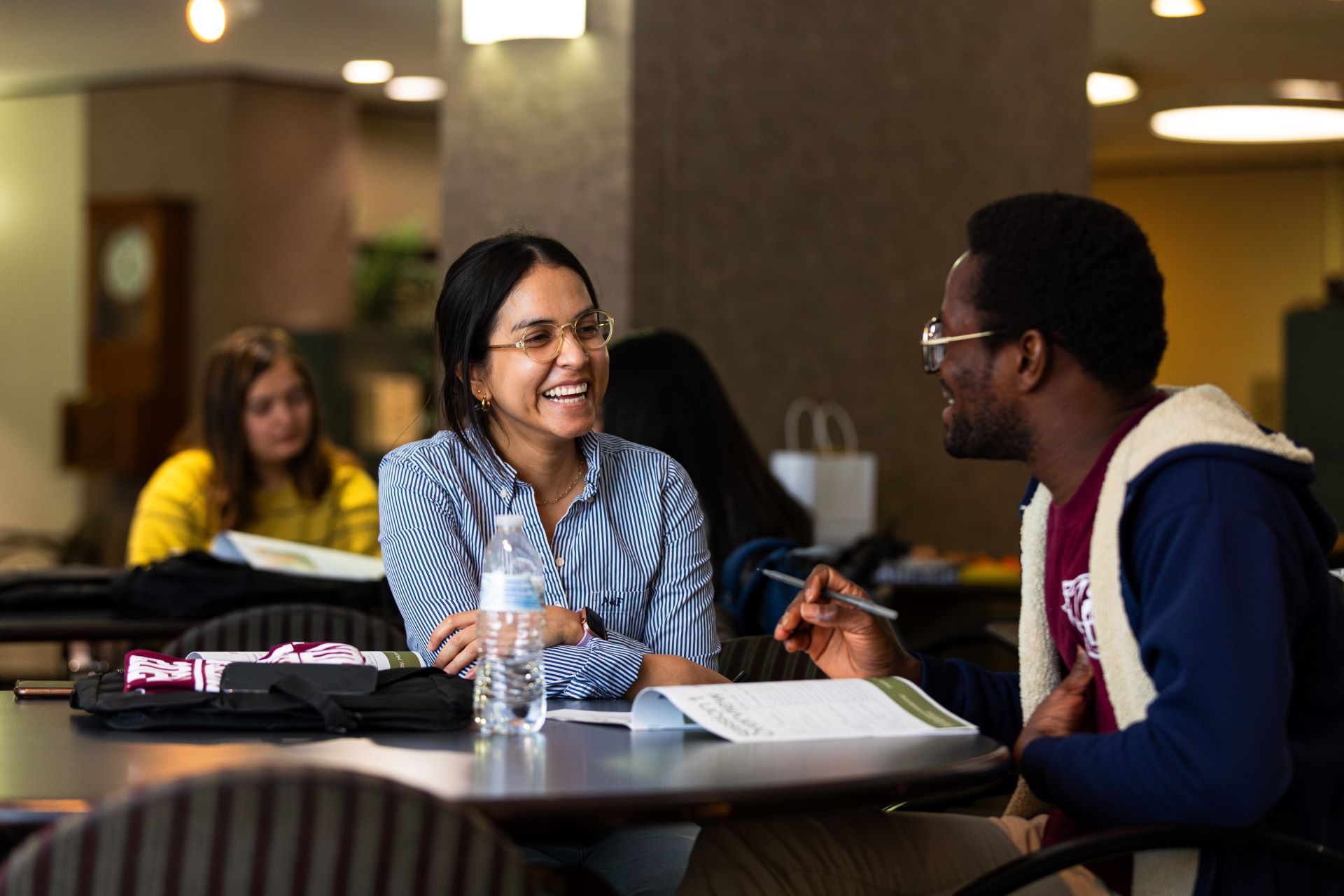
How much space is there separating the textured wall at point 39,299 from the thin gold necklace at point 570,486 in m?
7.73

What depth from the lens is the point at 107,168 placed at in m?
9.18

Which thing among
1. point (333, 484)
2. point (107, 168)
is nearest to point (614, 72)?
point (333, 484)

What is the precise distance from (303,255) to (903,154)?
471 centimetres

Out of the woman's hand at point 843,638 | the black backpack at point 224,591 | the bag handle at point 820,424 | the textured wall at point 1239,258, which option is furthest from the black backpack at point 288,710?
the textured wall at point 1239,258

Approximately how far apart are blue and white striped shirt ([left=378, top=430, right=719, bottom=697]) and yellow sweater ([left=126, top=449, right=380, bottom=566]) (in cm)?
198

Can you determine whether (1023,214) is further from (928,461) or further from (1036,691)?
(928,461)

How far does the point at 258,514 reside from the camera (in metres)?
4.34

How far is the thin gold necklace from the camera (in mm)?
2293

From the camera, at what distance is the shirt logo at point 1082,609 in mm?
1818

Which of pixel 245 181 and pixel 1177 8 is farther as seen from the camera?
pixel 245 181

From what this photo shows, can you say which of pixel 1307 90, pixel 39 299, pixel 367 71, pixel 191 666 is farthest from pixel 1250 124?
pixel 191 666

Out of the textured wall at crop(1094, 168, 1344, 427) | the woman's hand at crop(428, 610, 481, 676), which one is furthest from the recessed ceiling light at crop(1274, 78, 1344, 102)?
the woman's hand at crop(428, 610, 481, 676)

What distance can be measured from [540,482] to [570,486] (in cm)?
5

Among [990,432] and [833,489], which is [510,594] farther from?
[833,489]
